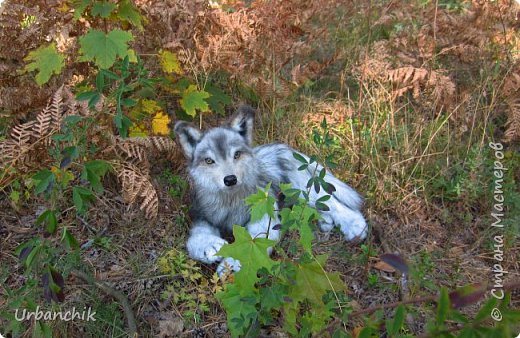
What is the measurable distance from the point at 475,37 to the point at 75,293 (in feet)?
14.8

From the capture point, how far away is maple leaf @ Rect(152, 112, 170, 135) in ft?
14.7

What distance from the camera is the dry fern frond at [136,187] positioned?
3980 mm

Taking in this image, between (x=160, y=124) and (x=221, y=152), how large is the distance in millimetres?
773

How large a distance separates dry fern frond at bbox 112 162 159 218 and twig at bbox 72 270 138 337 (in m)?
0.71

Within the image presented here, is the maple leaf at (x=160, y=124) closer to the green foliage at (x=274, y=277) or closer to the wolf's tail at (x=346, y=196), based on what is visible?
the wolf's tail at (x=346, y=196)

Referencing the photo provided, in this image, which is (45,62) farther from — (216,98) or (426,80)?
(426,80)

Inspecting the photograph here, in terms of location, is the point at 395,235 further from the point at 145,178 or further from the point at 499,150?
the point at 145,178

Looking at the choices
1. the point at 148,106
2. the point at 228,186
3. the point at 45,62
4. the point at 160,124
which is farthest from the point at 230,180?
the point at 45,62

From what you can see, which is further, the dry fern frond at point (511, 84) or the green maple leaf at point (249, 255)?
the dry fern frond at point (511, 84)

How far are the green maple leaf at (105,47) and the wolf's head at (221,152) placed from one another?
2.64 feet

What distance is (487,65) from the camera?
5113 mm

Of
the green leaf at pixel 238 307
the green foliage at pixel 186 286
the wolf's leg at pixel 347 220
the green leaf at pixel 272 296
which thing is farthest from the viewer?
the wolf's leg at pixel 347 220

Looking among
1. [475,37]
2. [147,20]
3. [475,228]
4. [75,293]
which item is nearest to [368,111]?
[475,37]

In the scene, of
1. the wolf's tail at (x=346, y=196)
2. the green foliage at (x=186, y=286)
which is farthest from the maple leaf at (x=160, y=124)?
the wolf's tail at (x=346, y=196)
